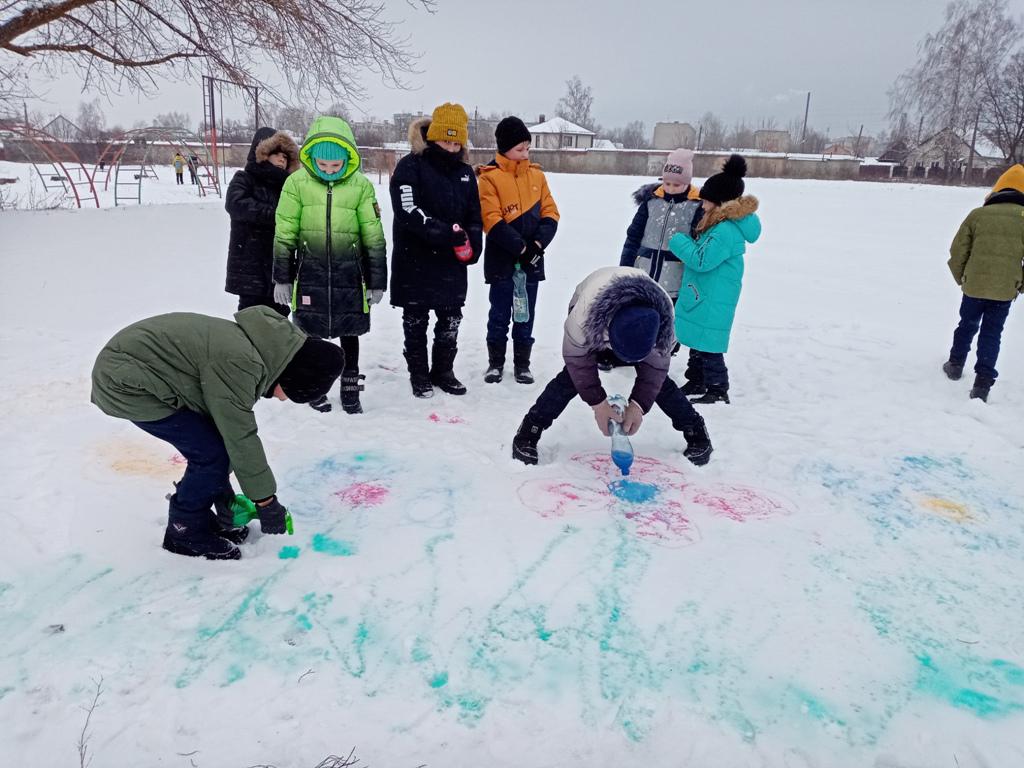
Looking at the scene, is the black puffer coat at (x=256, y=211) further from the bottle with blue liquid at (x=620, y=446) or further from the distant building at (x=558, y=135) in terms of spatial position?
the distant building at (x=558, y=135)

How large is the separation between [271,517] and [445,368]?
2.39 meters

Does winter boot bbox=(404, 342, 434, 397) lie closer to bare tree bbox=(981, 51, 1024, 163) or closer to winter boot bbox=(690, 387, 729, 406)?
winter boot bbox=(690, 387, 729, 406)

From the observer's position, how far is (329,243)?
420cm

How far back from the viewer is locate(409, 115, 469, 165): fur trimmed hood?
4.43 m

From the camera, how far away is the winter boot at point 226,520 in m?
2.94

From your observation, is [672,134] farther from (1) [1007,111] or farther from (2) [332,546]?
(2) [332,546]

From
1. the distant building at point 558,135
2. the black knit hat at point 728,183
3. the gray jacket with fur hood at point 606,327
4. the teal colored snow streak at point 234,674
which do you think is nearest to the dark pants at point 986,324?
the black knit hat at point 728,183

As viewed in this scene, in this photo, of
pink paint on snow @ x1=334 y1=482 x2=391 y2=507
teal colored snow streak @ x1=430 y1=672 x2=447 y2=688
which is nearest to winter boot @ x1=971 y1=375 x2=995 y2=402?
pink paint on snow @ x1=334 y1=482 x2=391 y2=507

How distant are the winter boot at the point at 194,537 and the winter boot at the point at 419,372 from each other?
2141 mm

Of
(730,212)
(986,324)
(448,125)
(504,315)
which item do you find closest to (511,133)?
(448,125)

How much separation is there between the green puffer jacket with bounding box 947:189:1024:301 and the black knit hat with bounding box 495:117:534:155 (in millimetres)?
3418

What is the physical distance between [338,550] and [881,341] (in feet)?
18.9

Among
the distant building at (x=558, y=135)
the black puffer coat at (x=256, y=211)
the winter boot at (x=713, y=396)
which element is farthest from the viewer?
the distant building at (x=558, y=135)

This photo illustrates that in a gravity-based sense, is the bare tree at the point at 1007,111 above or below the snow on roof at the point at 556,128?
below
